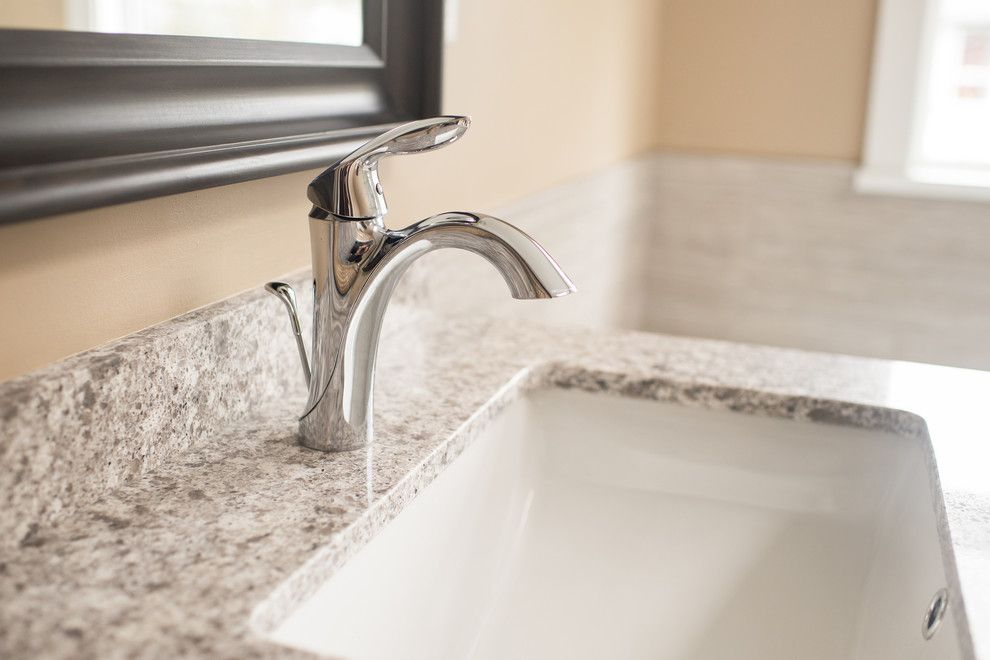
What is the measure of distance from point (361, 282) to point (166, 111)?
0.17m

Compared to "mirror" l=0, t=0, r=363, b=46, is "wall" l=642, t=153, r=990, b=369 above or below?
below

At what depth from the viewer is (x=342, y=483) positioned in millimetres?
648

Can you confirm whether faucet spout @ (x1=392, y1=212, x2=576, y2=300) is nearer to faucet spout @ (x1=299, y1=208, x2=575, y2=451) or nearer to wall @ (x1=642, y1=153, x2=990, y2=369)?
faucet spout @ (x1=299, y1=208, x2=575, y2=451)

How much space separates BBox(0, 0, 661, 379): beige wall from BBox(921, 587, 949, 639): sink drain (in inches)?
21.4

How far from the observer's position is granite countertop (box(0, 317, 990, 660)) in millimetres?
490

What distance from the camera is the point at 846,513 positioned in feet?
2.84

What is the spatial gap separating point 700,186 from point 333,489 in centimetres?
205

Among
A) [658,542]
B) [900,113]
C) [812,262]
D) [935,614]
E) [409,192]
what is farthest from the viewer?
[812,262]

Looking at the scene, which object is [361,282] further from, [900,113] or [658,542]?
[900,113]

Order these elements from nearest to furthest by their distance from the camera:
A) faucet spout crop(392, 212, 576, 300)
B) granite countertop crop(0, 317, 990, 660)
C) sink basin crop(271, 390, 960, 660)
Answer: granite countertop crop(0, 317, 990, 660) < faucet spout crop(392, 212, 576, 300) < sink basin crop(271, 390, 960, 660)

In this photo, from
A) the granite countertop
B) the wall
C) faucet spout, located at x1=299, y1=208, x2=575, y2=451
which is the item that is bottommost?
the wall

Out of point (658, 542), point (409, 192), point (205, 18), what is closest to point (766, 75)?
point (409, 192)

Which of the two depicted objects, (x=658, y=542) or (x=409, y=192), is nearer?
(x=658, y=542)

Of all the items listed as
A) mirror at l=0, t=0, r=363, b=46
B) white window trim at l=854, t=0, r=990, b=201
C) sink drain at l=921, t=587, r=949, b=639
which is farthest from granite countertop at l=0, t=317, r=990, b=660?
white window trim at l=854, t=0, r=990, b=201
